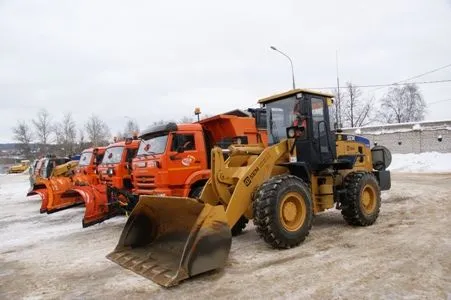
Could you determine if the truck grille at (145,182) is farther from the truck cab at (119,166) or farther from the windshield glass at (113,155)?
the windshield glass at (113,155)

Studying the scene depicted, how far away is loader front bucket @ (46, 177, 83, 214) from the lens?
12250 mm

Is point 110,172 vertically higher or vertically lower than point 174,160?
lower

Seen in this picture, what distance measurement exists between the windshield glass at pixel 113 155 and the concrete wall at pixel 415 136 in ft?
72.7

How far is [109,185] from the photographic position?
1159cm

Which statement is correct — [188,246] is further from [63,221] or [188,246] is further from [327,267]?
[63,221]

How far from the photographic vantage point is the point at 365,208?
25.8 ft

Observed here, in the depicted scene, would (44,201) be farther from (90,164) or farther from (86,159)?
(86,159)

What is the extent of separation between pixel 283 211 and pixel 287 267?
3.40 feet

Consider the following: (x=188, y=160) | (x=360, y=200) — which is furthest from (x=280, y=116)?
(x=188, y=160)

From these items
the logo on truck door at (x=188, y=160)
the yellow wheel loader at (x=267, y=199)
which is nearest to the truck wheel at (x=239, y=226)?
the yellow wheel loader at (x=267, y=199)

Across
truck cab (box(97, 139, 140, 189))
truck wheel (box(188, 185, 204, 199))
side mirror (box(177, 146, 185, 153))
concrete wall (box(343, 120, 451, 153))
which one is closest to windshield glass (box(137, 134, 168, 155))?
side mirror (box(177, 146, 185, 153))

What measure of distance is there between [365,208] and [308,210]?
1928 mm

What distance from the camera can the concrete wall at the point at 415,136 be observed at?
2614 centimetres

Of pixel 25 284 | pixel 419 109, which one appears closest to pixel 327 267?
pixel 25 284
